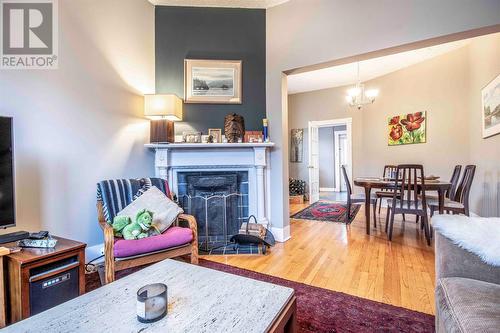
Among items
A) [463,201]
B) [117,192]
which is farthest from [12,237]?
[463,201]

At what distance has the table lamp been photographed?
2791 mm

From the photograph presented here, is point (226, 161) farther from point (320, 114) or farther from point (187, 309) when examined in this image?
point (320, 114)

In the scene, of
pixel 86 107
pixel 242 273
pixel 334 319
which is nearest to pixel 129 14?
pixel 86 107

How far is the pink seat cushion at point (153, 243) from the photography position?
5.93ft

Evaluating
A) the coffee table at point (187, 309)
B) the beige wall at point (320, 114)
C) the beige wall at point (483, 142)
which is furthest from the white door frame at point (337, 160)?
the coffee table at point (187, 309)

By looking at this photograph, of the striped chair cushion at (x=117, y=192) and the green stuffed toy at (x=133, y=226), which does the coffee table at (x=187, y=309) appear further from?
the striped chair cushion at (x=117, y=192)

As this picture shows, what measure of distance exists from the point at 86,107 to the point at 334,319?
2.81 metres

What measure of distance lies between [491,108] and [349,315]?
351 centimetres

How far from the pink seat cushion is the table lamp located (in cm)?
119

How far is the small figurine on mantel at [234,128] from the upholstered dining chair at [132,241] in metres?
0.98

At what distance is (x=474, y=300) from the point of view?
3.01 feet

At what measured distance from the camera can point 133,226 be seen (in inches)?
77.7

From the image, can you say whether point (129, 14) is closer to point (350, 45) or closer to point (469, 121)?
point (350, 45)

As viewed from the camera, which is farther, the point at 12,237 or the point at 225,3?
the point at 225,3
